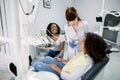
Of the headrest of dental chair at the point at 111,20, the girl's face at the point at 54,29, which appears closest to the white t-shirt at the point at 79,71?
the girl's face at the point at 54,29

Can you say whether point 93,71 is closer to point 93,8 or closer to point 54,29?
point 54,29

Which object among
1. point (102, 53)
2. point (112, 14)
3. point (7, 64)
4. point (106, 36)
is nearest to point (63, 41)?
point (102, 53)

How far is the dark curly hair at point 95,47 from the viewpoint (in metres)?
1.46

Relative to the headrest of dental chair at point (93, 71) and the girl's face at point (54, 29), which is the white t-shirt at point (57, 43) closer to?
the girl's face at point (54, 29)

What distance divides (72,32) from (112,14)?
8.91ft

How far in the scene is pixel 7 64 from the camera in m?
1.12

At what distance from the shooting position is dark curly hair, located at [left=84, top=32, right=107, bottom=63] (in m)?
1.46

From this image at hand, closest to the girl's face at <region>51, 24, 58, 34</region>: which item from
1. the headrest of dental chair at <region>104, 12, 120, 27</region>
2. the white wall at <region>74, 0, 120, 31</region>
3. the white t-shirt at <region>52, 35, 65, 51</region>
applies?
the white t-shirt at <region>52, 35, 65, 51</region>

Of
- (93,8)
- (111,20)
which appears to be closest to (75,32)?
(111,20)

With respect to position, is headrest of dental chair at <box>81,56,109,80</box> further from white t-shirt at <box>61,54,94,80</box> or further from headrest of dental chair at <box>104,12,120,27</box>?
headrest of dental chair at <box>104,12,120,27</box>

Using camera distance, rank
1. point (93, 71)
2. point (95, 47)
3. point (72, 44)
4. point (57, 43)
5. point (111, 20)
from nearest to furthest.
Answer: point (93, 71), point (95, 47), point (72, 44), point (57, 43), point (111, 20)

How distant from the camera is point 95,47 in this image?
1.47m

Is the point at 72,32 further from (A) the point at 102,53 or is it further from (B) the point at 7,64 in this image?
(B) the point at 7,64

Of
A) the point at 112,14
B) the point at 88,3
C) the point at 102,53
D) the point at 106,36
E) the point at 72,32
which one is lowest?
the point at 106,36
